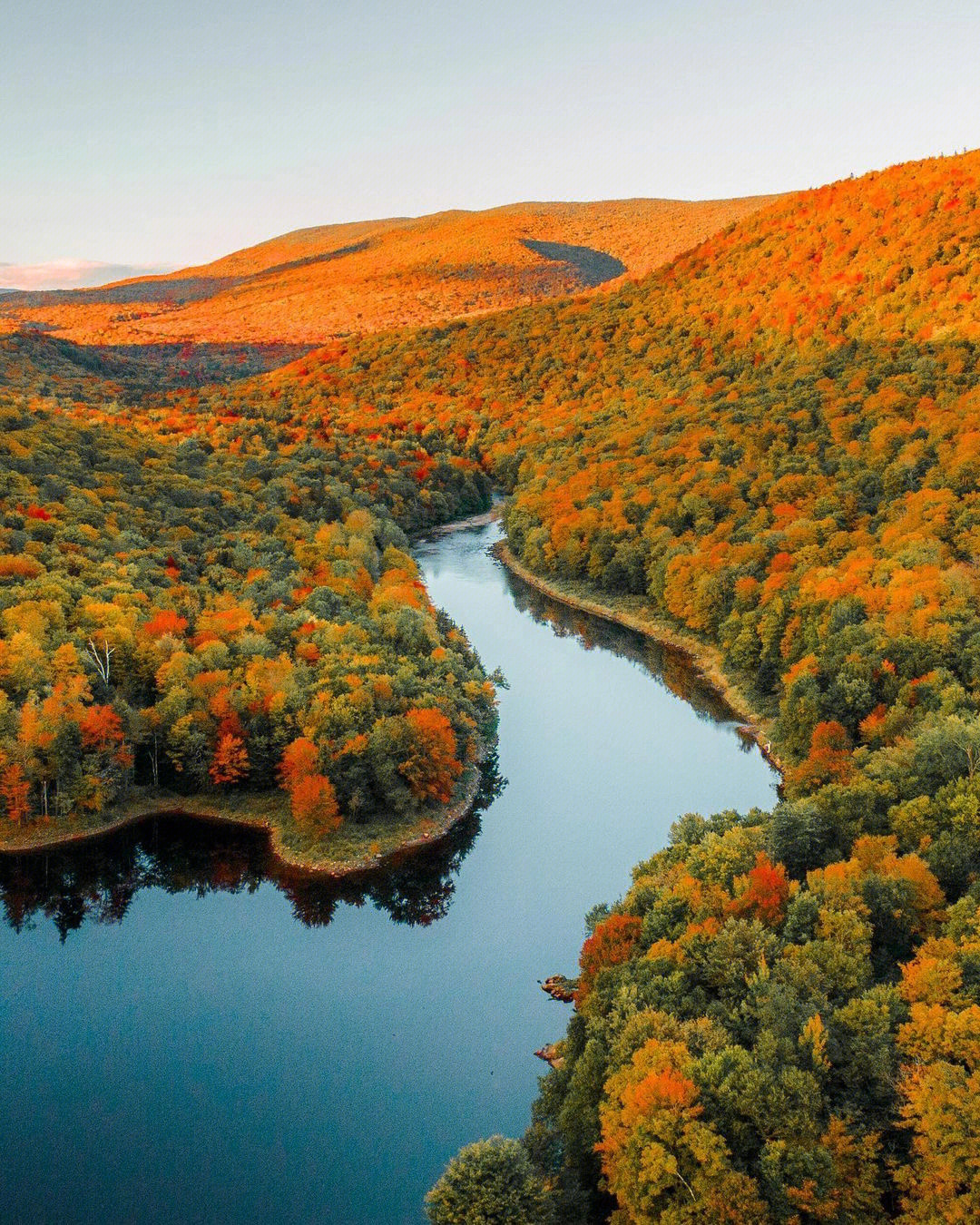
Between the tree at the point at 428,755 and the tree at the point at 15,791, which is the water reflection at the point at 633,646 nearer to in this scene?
the tree at the point at 428,755

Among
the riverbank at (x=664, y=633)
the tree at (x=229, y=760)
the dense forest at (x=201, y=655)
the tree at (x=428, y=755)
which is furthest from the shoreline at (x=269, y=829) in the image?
the riverbank at (x=664, y=633)

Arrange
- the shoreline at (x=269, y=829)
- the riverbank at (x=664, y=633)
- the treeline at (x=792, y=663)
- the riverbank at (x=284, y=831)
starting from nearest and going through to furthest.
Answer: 1. the treeline at (x=792, y=663)
2. the shoreline at (x=269, y=829)
3. the riverbank at (x=284, y=831)
4. the riverbank at (x=664, y=633)

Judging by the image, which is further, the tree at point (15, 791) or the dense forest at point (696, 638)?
the tree at point (15, 791)

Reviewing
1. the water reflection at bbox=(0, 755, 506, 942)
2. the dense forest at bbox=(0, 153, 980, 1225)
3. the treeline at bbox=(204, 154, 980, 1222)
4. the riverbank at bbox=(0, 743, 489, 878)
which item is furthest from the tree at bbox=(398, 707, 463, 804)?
the treeline at bbox=(204, 154, 980, 1222)

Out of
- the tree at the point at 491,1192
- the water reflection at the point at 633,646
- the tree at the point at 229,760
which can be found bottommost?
the water reflection at the point at 633,646

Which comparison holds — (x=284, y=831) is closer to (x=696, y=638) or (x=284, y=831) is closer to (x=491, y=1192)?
(x=491, y=1192)

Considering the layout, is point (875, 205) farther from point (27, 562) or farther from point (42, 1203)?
point (42, 1203)
